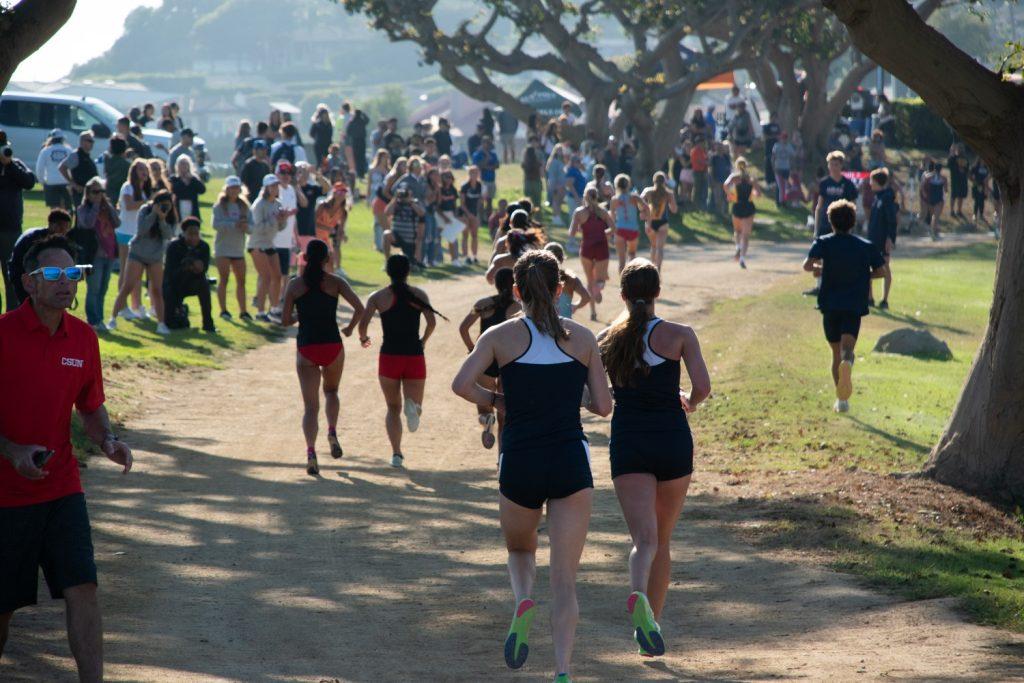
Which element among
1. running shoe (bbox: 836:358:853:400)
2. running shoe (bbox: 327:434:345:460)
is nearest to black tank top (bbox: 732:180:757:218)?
running shoe (bbox: 836:358:853:400)

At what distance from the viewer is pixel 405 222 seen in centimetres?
2348

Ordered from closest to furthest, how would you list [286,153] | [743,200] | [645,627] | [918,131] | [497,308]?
[645,627]
[497,308]
[743,200]
[286,153]
[918,131]

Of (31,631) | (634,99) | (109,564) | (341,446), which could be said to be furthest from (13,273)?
(634,99)

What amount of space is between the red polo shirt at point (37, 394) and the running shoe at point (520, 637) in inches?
77.2

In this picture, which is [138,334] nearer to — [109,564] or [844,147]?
[109,564]

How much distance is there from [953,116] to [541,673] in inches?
235

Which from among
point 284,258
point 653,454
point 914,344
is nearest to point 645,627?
point 653,454

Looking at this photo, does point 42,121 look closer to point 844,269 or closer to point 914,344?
point 914,344

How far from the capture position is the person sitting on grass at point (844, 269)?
13.6 meters

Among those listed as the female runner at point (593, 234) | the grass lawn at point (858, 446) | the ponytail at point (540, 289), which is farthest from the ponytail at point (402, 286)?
the female runner at point (593, 234)

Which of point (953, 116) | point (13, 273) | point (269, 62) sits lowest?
point (13, 273)

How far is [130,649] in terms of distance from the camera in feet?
23.2

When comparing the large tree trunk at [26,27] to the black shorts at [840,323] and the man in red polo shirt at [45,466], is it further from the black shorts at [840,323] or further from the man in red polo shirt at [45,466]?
the black shorts at [840,323]

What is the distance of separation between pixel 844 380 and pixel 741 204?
13.0 metres
